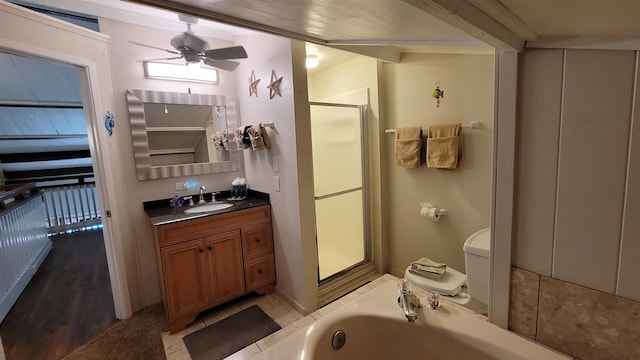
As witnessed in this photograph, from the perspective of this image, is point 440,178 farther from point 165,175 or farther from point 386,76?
point 165,175

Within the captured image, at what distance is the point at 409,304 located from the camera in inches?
52.4

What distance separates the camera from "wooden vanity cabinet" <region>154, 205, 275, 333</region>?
6.96ft

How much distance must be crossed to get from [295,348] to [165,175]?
6.86 ft

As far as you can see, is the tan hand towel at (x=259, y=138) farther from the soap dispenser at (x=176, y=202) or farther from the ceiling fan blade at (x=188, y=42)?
the soap dispenser at (x=176, y=202)

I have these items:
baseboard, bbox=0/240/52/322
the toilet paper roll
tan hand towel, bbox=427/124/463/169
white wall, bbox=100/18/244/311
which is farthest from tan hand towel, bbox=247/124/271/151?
baseboard, bbox=0/240/52/322

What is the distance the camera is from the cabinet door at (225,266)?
2.30 metres

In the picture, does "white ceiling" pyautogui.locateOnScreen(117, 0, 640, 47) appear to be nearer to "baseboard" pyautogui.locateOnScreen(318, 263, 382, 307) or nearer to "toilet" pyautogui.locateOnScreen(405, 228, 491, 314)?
"toilet" pyautogui.locateOnScreen(405, 228, 491, 314)

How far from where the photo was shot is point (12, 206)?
275 centimetres

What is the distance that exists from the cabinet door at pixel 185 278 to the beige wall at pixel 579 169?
2.18m

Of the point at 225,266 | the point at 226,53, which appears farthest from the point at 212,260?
the point at 226,53

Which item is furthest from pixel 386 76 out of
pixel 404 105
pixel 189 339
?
pixel 189 339

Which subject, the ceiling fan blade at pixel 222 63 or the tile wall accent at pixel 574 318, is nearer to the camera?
the tile wall accent at pixel 574 318

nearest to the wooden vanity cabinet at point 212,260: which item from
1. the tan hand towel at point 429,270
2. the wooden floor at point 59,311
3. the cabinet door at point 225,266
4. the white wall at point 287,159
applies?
the cabinet door at point 225,266

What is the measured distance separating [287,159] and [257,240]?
33.2 inches
